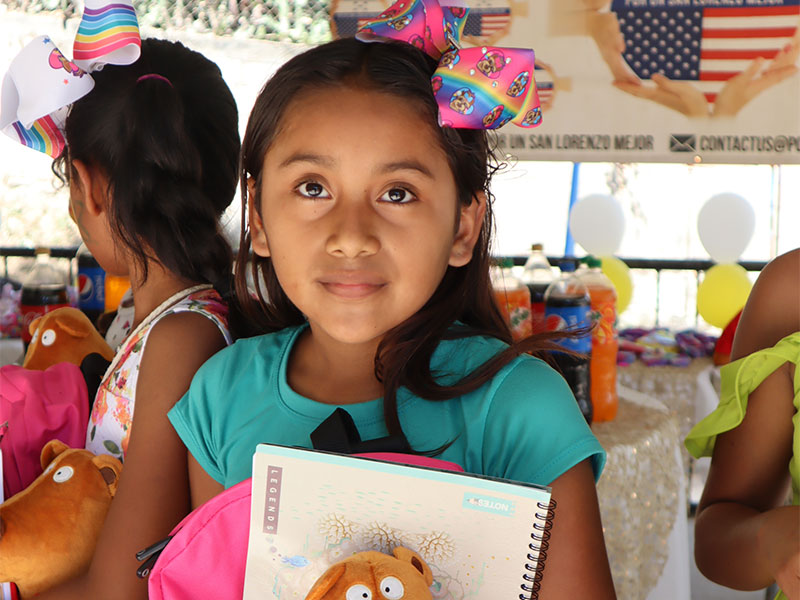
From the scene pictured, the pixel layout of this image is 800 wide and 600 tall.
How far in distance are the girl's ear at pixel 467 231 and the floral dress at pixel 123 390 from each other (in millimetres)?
361

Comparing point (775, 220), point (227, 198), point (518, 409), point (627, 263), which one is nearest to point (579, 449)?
point (518, 409)

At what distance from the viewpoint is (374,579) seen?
603 millimetres

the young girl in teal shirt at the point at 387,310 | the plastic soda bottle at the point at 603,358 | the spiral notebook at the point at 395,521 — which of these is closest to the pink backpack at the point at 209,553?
the spiral notebook at the point at 395,521

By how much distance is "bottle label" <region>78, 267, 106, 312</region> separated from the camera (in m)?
1.92

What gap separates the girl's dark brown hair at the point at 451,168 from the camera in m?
0.90

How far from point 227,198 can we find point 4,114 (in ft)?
1.12

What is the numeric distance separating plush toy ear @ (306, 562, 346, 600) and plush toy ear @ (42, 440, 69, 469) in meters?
0.54

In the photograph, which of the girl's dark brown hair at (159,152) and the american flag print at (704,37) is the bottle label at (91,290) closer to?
the girl's dark brown hair at (159,152)

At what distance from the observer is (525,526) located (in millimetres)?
606

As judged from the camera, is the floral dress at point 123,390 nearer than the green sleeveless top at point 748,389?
No

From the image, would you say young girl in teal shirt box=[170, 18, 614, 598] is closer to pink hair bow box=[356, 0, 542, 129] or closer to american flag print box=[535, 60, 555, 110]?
pink hair bow box=[356, 0, 542, 129]

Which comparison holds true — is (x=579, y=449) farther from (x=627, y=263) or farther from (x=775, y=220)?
(x=775, y=220)

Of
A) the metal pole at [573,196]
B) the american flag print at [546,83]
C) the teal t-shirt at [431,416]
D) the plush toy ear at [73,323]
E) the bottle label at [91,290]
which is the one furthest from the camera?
the metal pole at [573,196]

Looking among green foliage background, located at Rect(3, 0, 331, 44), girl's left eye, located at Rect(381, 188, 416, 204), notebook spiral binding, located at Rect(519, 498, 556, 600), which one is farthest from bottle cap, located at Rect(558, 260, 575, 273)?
green foliage background, located at Rect(3, 0, 331, 44)
